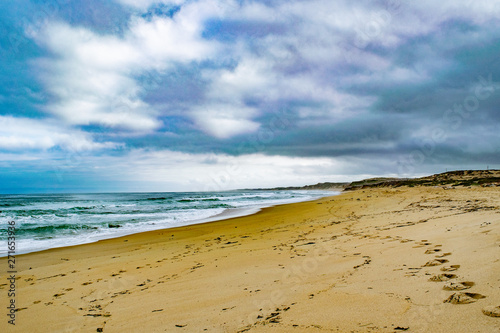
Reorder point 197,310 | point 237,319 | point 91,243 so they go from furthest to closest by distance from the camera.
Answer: point 91,243 < point 197,310 < point 237,319

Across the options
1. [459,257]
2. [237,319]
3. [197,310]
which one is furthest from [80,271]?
[459,257]

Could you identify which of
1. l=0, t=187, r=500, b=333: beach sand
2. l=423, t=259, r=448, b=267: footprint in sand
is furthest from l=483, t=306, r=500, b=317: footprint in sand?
l=423, t=259, r=448, b=267: footprint in sand

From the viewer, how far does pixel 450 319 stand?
2531 millimetres

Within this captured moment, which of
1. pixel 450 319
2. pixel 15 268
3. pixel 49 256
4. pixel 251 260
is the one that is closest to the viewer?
pixel 450 319

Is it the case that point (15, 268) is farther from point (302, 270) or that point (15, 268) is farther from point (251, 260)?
point (302, 270)

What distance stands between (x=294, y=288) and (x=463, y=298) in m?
2.01

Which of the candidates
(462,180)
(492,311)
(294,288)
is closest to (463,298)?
(492,311)

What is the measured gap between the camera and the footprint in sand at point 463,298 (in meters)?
2.81

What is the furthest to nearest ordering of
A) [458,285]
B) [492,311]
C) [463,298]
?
1. [458,285]
2. [463,298]
3. [492,311]

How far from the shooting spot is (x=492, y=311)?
2.50 m

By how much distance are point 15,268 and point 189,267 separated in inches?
212

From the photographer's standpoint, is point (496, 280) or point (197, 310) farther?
point (197, 310)

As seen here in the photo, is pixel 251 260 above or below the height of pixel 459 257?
below

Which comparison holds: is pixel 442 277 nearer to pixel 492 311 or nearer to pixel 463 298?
pixel 463 298
